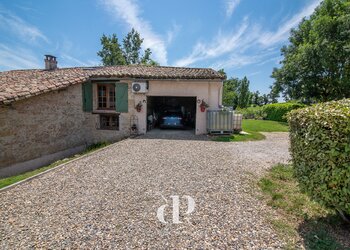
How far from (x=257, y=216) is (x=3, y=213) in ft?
16.0

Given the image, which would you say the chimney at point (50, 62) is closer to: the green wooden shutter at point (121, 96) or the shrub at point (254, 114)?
the green wooden shutter at point (121, 96)

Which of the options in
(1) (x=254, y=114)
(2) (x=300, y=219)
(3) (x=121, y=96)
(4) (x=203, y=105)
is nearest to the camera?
(2) (x=300, y=219)

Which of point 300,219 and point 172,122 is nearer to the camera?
point 300,219

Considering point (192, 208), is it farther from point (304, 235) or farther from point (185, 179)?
point (304, 235)

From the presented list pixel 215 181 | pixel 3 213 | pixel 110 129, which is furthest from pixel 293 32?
pixel 3 213

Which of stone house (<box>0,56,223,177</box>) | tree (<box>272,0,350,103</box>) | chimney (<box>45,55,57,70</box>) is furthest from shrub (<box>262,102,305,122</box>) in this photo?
chimney (<box>45,55,57,70</box>)

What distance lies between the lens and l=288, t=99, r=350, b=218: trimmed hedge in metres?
2.56

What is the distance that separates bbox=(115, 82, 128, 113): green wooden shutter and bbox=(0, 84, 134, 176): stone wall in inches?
13.4

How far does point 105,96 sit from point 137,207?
440 inches

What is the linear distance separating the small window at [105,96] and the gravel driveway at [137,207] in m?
7.11

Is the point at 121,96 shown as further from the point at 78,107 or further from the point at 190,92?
the point at 190,92

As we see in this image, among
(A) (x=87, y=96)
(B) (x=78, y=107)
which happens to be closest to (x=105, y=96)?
(A) (x=87, y=96)

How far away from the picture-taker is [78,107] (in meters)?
12.1

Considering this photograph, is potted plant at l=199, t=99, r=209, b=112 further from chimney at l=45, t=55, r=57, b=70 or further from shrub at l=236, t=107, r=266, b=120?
shrub at l=236, t=107, r=266, b=120
